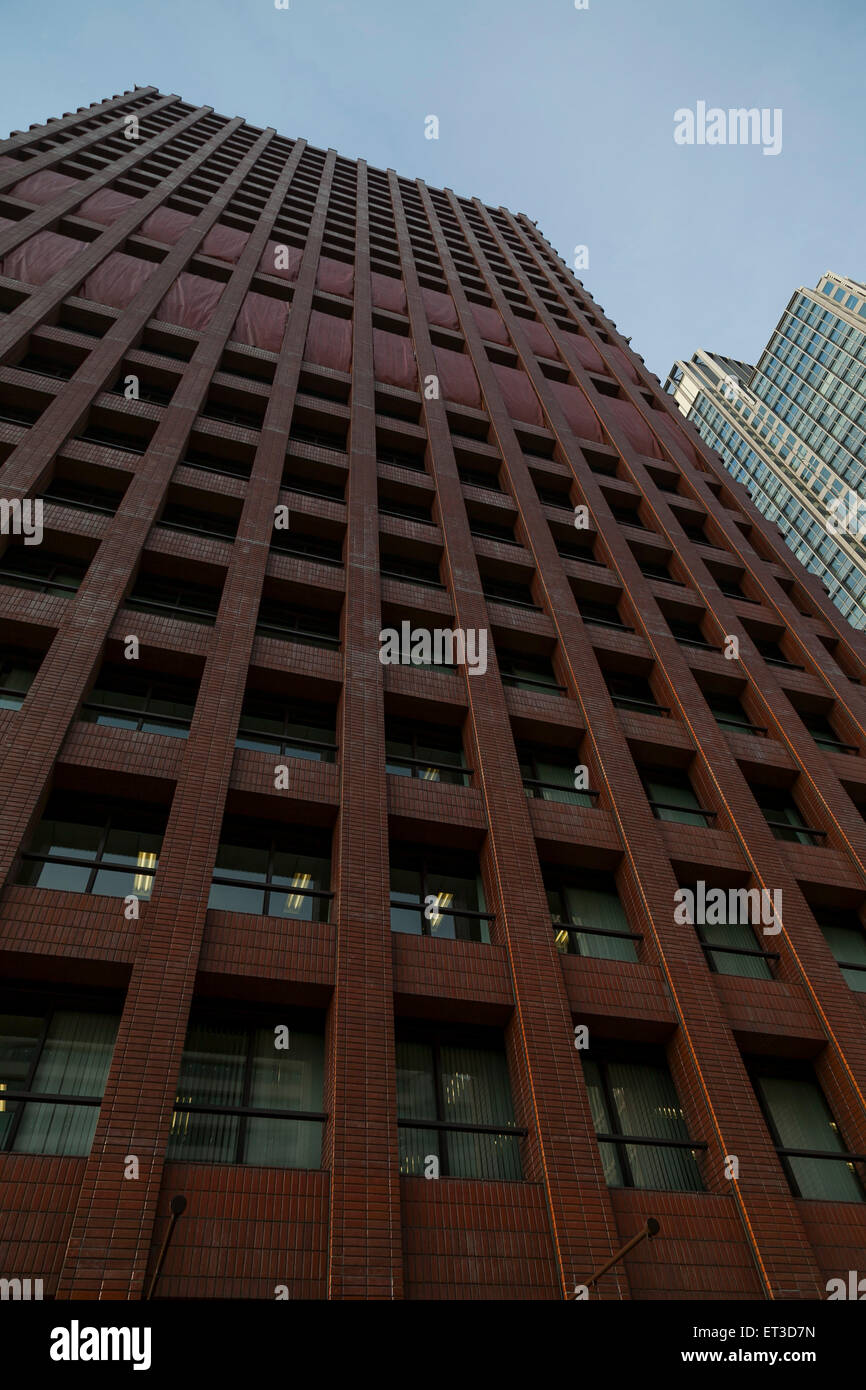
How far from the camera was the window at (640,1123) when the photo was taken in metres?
11.0

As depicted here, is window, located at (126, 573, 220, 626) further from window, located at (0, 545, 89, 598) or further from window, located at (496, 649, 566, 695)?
window, located at (496, 649, 566, 695)

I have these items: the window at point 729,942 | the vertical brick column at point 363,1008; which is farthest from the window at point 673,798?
the vertical brick column at point 363,1008

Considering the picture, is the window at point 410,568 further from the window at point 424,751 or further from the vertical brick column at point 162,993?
the window at point 424,751

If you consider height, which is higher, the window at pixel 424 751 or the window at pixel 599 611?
the window at pixel 599 611

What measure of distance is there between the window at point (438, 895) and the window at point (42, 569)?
27.4 ft

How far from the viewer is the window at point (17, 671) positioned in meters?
13.7

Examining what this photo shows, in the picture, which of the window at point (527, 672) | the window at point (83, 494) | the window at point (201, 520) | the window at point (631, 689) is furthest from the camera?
the window at point (631, 689)

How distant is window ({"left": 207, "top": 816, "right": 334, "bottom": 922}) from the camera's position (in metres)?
12.4

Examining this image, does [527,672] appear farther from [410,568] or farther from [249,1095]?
[249,1095]

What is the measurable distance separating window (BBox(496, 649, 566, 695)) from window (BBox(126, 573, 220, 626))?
6.19 meters

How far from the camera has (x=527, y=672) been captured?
62.6 feet

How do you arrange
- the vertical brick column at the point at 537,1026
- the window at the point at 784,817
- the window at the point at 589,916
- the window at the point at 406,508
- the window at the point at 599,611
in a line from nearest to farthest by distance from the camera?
the vertical brick column at the point at 537,1026, the window at the point at 589,916, the window at the point at 784,817, the window at the point at 599,611, the window at the point at 406,508

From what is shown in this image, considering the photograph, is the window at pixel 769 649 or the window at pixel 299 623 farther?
the window at pixel 769 649

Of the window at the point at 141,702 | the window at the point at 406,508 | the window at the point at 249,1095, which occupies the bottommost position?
the window at the point at 249,1095
